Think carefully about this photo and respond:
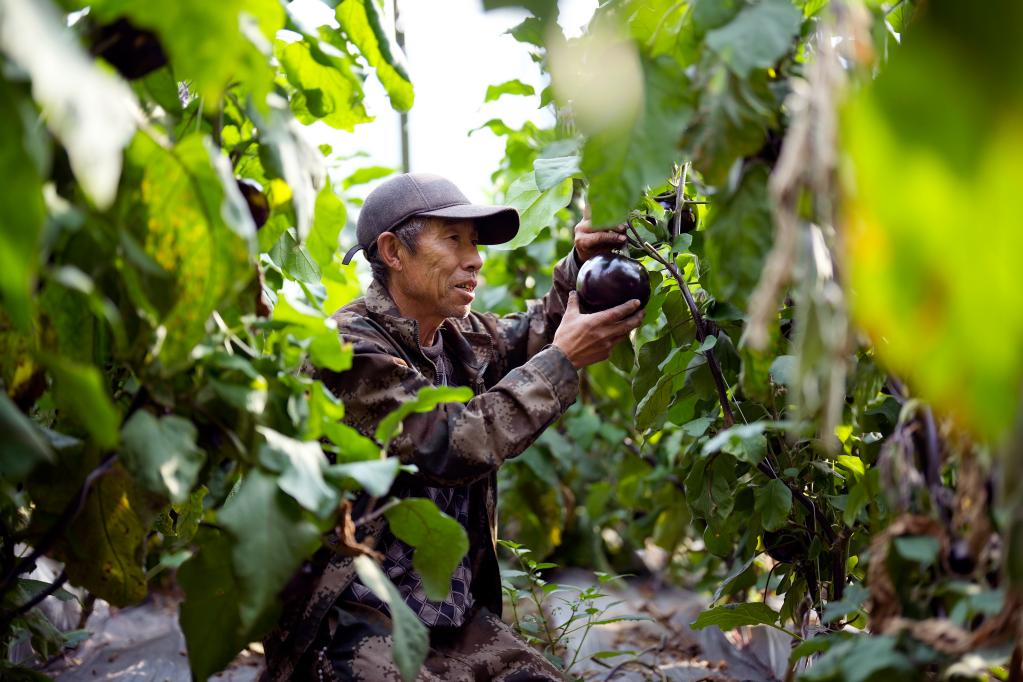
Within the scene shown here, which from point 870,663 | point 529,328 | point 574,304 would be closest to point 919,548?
point 870,663

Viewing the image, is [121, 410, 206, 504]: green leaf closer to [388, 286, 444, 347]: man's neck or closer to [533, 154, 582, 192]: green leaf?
[533, 154, 582, 192]: green leaf

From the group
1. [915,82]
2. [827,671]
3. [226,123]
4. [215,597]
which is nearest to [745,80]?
[915,82]

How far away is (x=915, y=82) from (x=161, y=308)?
2.60 feet

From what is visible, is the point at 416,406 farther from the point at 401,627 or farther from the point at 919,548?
the point at 919,548

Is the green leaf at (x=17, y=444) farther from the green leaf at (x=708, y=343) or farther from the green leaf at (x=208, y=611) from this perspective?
the green leaf at (x=708, y=343)

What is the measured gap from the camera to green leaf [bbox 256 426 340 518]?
1128mm

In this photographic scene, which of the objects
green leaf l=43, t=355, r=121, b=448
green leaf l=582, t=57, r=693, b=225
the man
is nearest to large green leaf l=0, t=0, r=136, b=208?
green leaf l=43, t=355, r=121, b=448

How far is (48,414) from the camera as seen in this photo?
5.09 ft

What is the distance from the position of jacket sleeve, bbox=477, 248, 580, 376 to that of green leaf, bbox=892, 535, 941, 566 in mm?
1246

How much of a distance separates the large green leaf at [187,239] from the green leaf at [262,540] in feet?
0.61

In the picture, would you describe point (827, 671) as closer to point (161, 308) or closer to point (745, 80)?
point (745, 80)

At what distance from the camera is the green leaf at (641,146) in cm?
116

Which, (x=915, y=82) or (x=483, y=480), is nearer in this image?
(x=915, y=82)

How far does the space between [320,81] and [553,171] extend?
41 centimetres
